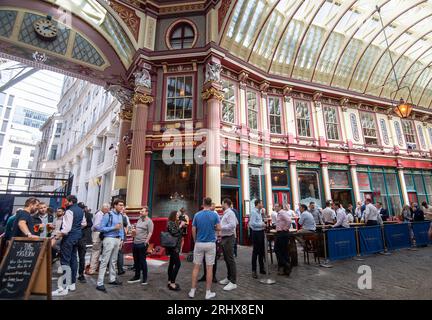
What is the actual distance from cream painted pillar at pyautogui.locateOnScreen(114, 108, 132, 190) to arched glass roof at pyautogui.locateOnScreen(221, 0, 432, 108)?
7.09m

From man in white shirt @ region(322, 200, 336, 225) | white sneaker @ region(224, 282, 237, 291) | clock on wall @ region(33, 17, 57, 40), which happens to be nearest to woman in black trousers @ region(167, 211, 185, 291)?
white sneaker @ region(224, 282, 237, 291)

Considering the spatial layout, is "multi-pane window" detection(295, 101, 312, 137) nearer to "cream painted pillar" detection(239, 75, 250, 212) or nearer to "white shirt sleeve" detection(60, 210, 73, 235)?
"cream painted pillar" detection(239, 75, 250, 212)

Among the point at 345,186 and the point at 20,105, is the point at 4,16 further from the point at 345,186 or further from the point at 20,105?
the point at 20,105

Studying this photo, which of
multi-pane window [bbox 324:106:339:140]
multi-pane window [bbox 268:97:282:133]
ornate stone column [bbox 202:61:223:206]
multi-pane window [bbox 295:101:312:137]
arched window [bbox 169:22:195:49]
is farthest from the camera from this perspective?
multi-pane window [bbox 324:106:339:140]

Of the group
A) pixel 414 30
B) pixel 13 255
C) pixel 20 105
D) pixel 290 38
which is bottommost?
pixel 13 255

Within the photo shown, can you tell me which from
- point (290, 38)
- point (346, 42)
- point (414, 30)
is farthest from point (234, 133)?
point (414, 30)

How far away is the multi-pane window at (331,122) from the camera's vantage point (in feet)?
53.4

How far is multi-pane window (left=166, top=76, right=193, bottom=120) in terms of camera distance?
11.6m

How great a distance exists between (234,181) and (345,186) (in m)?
9.27

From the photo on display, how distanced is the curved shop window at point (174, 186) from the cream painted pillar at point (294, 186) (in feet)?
21.1

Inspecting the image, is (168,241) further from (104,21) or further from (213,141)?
(104,21)

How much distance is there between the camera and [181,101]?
11.8m

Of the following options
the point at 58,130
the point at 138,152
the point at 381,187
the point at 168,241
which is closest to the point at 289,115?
the point at 381,187

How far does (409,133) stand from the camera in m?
20.0
